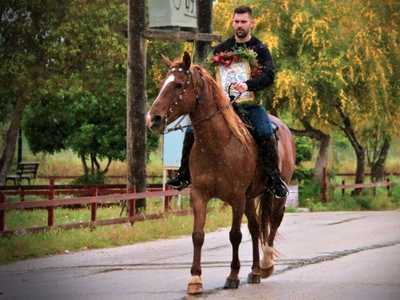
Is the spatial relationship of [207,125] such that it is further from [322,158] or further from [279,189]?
[322,158]

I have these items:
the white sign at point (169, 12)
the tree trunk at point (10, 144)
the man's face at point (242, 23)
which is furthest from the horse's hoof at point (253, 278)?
the tree trunk at point (10, 144)

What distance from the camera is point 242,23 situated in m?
11.5

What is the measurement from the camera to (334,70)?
33.7 m

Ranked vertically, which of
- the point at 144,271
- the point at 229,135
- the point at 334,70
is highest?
the point at 334,70

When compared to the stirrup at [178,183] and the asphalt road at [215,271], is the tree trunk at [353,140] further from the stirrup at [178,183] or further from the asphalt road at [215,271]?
the stirrup at [178,183]

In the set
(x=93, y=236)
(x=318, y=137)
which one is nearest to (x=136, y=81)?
(x=93, y=236)

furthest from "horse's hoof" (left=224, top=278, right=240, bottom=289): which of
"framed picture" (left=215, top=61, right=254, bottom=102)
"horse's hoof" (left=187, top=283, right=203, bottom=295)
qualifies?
"framed picture" (left=215, top=61, right=254, bottom=102)

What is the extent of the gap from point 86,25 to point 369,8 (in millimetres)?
10278

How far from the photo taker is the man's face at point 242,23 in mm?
11477

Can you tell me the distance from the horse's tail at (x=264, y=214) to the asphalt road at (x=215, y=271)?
1.84 feet

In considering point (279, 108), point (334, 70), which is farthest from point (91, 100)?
point (334, 70)

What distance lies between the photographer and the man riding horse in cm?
1144

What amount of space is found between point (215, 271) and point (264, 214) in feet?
3.22

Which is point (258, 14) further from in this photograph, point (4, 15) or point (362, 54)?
point (4, 15)
